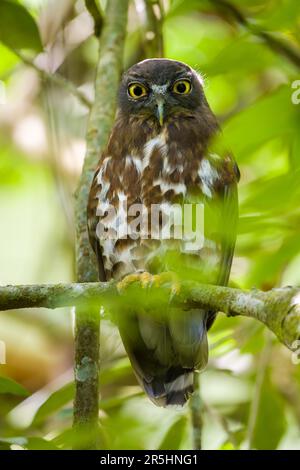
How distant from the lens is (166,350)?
11.3ft

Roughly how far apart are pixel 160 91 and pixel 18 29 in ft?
2.63

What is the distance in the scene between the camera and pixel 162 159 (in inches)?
125

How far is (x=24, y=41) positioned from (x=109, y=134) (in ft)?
2.18

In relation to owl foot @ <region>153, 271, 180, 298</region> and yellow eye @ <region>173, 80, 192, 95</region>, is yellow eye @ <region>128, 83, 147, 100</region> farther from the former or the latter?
owl foot @ <region>153, 271, 180, 298</region>

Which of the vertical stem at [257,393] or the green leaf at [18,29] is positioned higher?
the green leaf at [18,29]

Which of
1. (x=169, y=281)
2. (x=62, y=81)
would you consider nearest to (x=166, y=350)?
(x=169, y=281)

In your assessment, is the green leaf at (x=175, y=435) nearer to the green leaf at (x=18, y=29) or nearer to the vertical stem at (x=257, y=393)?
the vertical stem at (x=257, y=393)

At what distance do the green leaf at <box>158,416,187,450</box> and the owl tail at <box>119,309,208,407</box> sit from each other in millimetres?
174

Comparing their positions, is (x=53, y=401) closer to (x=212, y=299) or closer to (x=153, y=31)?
(x=212, y=299)

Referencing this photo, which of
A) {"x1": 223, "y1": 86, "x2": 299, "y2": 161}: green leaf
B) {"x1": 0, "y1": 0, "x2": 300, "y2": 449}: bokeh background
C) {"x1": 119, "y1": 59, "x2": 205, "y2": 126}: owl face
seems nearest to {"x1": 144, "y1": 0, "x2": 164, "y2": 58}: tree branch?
{"x1": 0, "y1": 0, "x2": 300, "y2": 449}: bokeh background

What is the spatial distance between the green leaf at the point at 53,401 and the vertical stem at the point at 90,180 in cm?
13

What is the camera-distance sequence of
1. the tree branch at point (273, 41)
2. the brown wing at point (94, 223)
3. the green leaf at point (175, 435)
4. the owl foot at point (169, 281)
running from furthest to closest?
1. the brown wing at point (94, 223)
2. the green leaf at point (175, 435)
3. the owl foot at point (169, 281)
4. the tree branch at point (273, 41)
